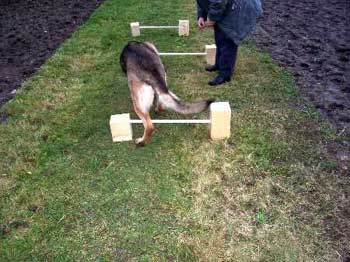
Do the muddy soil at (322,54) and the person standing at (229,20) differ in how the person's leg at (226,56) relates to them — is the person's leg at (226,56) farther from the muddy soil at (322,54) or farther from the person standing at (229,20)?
the muddy soil at (322,54)

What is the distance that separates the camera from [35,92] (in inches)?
230

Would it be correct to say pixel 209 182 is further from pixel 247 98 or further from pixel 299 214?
pixel 247 98

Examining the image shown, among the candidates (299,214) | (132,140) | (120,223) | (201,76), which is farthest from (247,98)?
(120,223)

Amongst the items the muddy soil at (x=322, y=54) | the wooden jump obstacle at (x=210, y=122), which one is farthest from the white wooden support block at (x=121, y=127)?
the muddy soil at (x=322, y=54)

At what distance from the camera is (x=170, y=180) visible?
4.05m

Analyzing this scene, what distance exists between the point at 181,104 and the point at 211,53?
93.1 inches

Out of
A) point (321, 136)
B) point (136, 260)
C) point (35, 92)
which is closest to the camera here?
point (136, 260)

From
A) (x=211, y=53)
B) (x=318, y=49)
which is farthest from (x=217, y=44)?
(x=318, y=49)

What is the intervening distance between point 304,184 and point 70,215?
7.63 ft

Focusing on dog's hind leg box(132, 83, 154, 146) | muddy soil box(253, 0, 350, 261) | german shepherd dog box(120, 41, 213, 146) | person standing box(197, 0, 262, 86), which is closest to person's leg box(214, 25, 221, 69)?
person standing box(197, 0, 262, 86)

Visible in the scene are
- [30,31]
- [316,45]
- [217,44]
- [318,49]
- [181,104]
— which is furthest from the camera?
[30,31]

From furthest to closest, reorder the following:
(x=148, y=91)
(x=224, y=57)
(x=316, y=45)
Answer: (x=316, y=45) < (x=224, y=57) < (x=148, y=91)

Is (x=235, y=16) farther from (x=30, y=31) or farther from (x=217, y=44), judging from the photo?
(x=30, y=31)

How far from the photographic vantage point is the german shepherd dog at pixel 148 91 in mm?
4230
